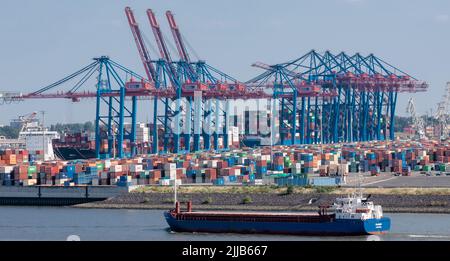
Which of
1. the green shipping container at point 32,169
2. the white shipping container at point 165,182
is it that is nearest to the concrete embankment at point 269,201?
the white shipping container at point 165,182

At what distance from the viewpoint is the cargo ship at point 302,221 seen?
44.0m

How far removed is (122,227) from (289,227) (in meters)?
7.51

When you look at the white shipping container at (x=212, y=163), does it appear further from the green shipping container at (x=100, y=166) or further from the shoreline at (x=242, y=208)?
the shoreline at (x=242, y=208)

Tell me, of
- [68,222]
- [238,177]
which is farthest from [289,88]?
[68,222]

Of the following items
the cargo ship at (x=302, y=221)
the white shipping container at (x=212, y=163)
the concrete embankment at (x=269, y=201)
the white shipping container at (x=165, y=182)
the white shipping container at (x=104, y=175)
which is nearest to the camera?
the cargo ship at (x=302, y=221)

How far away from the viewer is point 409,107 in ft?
592

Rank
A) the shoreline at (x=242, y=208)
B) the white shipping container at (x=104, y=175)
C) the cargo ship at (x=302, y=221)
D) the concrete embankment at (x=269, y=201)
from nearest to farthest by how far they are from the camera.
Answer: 1. the cargo ship at (x=302, y=221)
2. the shoreline at (x=242, y=208)
3. the concrete embankment at (x=269, y=201)
4. the white shipping container at (x=104, y=175)

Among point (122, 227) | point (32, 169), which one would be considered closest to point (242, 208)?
point (122, 227)

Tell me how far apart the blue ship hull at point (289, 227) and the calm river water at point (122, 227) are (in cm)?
54

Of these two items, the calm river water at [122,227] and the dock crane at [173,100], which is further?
the dock crane at [173,100]

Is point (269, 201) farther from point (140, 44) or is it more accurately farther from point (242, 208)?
point (140, 44)

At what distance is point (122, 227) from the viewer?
4603 centimetres

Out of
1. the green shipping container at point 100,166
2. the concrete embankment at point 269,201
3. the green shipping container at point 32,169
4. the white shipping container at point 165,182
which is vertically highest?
the green shipping container at point 100,166

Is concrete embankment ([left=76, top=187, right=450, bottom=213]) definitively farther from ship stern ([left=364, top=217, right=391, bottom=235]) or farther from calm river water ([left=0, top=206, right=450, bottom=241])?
ship stern ([left=364, top=217, right=391, bottom=235])
